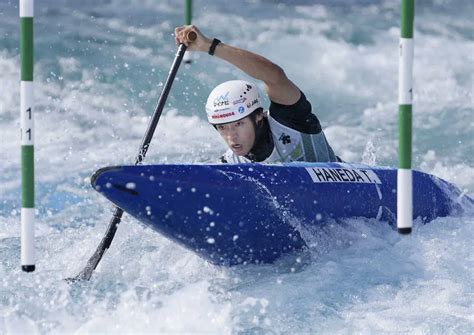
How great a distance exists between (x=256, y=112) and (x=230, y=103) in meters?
0.20

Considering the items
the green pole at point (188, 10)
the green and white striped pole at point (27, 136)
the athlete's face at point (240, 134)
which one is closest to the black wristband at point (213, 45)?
the athlete's face at point (240, 134)

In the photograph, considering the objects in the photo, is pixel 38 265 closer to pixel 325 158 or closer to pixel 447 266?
pixel 325 158

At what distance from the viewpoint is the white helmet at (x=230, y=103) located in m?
5.27

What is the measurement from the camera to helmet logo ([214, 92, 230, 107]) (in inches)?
207

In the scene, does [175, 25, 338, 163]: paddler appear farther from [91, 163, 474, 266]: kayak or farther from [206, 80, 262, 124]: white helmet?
[91, 163, 474, 266]: kayak

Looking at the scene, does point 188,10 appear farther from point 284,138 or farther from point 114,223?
point 114,223

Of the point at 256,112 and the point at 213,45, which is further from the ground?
the point at 213,45

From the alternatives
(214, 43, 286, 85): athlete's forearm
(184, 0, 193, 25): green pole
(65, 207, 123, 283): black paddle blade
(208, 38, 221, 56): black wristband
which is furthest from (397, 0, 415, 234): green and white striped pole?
(184, 0, 193, 25): green pole

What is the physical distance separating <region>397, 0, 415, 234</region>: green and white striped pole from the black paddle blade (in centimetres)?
187

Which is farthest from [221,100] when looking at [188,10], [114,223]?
[188,10]

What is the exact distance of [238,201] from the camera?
4891 mm

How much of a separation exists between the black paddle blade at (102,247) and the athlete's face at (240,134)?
77 centimetres

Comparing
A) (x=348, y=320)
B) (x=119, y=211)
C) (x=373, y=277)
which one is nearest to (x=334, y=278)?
(x=373, y=277)

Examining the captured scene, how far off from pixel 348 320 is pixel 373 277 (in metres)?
0.64
